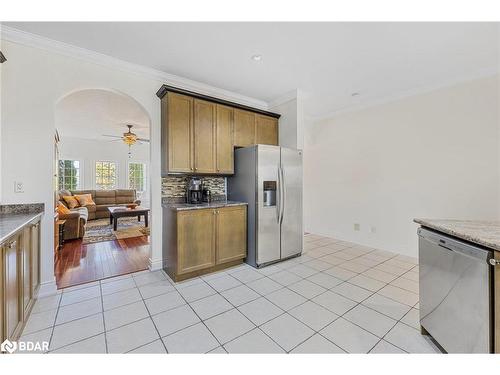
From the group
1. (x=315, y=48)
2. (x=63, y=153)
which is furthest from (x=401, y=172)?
(x=63, y=153)

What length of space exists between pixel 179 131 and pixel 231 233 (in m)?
1.52

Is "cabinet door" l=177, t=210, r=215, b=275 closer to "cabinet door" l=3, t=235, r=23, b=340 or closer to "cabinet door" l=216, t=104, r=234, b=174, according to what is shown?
"cabinet door" l=216, t=104, r=234, b=174

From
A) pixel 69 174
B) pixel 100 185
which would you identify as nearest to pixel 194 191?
pixel 100 185

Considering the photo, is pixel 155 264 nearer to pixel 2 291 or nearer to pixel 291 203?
pixel 2 291

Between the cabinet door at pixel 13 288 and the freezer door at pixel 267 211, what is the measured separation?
229 centimetres

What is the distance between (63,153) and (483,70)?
985cm

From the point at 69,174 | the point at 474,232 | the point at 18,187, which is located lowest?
the point at 474,232

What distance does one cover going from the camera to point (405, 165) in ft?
11.7

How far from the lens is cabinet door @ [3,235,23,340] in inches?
54.1

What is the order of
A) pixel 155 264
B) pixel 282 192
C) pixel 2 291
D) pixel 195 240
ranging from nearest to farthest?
pixel 2 291
pixel 195 240
pixel 155 264
pixel 282 192

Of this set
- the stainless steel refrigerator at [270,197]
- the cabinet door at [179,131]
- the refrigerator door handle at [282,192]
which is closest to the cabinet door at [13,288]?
the cabinet door at [179,131]
